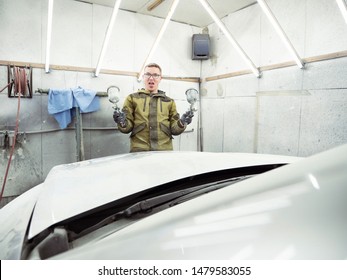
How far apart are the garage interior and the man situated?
888 millimetres

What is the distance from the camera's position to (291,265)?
0.49m

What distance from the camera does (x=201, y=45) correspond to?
181 inches

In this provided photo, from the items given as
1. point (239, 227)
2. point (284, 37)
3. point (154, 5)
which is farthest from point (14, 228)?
point (154, 5)

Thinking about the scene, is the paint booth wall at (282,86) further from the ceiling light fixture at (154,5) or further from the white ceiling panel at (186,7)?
the ceiling light fixture at (154,5)

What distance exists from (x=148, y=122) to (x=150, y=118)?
6cm

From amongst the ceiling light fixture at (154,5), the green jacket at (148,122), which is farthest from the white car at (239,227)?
the ceiling light fixture at (154,5)

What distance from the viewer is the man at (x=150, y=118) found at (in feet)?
10.3

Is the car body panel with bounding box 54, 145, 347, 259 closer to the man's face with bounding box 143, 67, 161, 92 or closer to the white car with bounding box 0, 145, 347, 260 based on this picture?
the white car with bounding box 0, 145, 347, 260

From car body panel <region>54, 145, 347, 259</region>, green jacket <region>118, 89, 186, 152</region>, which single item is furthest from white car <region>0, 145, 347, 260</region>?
green jacket <region>118, 89, 186, 152</region>

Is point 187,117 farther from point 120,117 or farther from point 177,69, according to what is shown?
point 177,69

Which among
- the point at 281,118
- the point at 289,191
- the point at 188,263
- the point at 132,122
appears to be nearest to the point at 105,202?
the point at 188,263

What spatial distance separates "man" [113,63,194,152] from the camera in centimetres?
313

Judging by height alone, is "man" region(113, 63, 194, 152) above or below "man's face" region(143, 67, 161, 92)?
below

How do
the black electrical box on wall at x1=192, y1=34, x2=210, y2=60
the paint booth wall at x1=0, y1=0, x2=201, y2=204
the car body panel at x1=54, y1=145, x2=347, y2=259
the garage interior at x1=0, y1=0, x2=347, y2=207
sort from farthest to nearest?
1. the black electrical box on wall at x1=192, y1=34, x2=210, y2=60
2. the paint booth wall at x1=0, y1=0, x2=201, y2=204
3. the garage interior at x1=0, y1=0, x2=347, y2=207
4. the car body panel at x1=54, y1=145, x2=347, y2=259
